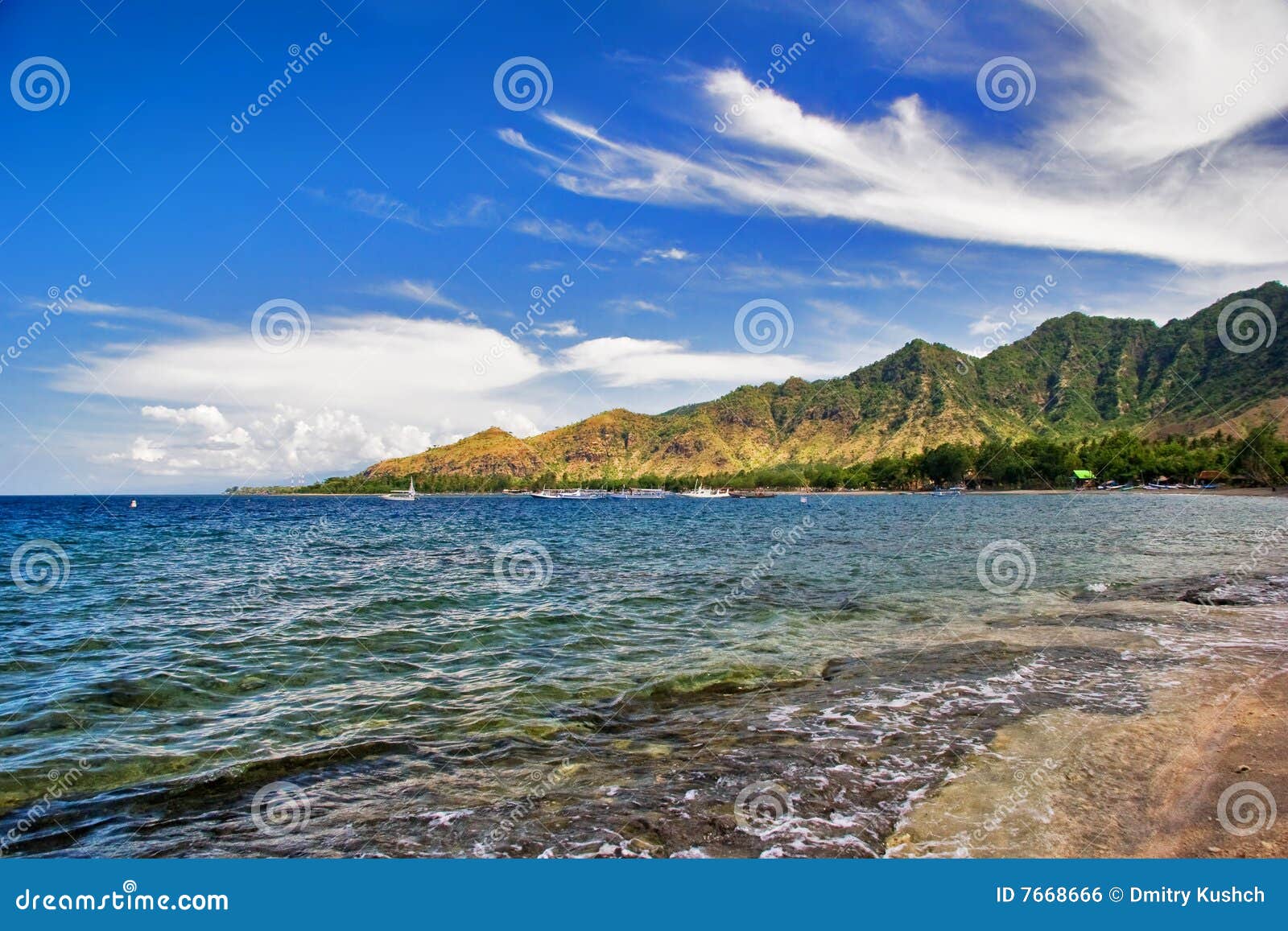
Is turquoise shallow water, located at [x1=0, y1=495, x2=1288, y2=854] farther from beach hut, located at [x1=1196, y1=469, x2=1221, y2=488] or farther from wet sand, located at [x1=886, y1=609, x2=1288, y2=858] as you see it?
beach hut, located at [x1=1196, y1=469, x2=1221, y2=488]

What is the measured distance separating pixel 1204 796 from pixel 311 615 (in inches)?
868

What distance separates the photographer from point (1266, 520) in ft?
194

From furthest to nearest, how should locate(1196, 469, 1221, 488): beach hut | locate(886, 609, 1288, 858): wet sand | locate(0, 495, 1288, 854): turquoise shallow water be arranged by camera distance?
locate(1196, 469, 1221, 488): beach hut, locate(0, 495, 1288, 854): turquoise shallow water, locate(886, 609, 1288, 858): wet sand

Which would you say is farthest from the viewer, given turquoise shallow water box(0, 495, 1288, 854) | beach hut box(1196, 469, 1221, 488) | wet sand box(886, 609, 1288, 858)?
beach hut box(1196, 469, 1221, 488)

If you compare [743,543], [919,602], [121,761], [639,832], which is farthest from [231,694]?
[743,543]

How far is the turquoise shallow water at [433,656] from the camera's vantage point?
9.57 metres

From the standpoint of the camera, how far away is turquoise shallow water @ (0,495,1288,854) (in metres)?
9.57

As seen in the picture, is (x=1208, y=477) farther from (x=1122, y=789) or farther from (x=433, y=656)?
(x=433, y=656)

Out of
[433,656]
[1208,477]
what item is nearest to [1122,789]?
[433,656]

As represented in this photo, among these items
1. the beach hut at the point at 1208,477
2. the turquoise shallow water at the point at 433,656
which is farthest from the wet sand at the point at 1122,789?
the beach hut at the point at 1208,477

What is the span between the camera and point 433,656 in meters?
16.5

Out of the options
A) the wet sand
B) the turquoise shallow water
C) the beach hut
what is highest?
the beach hut

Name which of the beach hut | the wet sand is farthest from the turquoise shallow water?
the beach hut

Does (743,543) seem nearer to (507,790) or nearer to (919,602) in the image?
(919,602)
